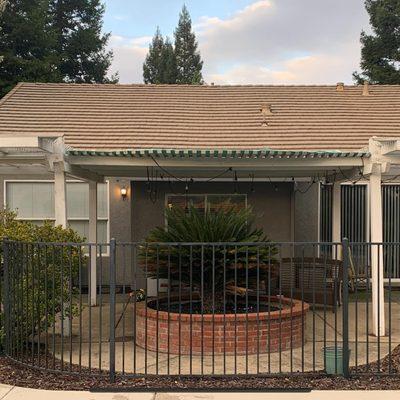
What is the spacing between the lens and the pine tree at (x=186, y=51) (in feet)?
135

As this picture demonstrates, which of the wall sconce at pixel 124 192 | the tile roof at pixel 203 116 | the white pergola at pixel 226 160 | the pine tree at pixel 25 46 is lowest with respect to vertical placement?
the wall sconce at pixel 124 192

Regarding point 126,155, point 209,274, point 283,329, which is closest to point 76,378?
point 209,274

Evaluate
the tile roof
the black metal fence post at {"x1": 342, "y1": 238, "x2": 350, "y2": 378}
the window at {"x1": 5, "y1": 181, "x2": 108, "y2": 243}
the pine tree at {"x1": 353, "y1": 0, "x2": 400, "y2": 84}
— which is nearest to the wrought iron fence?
the black metal fence post at {"x1": 342, "y1": 238, "x2": 350, "y2": 378}

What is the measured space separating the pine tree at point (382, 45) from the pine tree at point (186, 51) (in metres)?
17.0

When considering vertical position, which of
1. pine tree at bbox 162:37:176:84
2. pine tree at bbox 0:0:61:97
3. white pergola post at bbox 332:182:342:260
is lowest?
white pergola post at bbox 332:182:342:260

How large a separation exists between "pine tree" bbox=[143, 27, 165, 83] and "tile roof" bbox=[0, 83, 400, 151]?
27292 millimetres

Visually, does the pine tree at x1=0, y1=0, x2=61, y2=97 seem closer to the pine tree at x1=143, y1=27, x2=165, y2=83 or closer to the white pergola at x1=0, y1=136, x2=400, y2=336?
the white pergola at x1=0, y1=136, x2=400, y2=336

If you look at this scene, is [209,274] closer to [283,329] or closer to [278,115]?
[283,329]

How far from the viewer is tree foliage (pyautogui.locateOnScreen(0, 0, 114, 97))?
800 inches

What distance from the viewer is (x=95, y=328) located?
838 centimetres

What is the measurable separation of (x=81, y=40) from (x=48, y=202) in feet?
50.9

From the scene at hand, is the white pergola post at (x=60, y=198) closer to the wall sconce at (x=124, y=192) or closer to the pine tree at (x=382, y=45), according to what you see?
the wall sconce at (x=124, y=192)

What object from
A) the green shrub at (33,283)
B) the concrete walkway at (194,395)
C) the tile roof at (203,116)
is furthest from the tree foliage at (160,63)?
the concrete walkway at (194,395)

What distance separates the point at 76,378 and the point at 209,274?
7.18 feet
